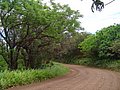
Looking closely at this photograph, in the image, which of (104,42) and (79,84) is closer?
(79,84)

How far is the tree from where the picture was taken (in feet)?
79.2

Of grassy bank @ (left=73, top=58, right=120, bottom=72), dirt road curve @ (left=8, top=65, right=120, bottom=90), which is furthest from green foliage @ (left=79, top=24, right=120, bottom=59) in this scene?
dirt road curve @ (left=8, top=65, right=120, bottom=90)

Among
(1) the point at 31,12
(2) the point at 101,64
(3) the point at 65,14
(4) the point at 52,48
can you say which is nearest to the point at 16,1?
(1) the point at 31,12

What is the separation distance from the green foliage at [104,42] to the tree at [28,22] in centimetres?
1768

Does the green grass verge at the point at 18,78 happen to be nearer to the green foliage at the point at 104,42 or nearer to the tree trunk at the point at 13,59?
the tree trunk at the point at 13,59

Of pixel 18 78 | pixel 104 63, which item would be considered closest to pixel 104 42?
pixel 104 63

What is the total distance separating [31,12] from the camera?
24.2 meters

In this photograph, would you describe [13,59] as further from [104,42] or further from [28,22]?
[104,42]

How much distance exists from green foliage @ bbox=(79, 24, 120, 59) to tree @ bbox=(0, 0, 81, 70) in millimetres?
17679

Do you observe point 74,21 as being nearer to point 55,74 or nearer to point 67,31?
point 67,31

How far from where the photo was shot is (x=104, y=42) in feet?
154

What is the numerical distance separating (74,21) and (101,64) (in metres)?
19.7

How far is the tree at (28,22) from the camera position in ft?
79.2

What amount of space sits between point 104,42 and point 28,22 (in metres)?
23.6
